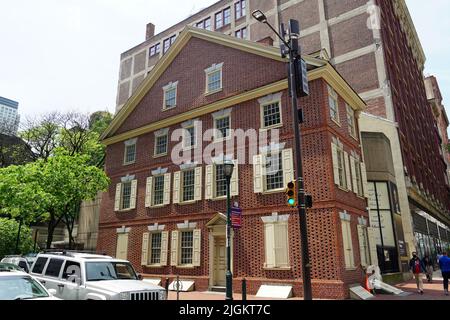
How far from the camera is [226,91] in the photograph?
21062 mm

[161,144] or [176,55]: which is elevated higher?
[176,55]

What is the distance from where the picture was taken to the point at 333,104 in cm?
→ 1861

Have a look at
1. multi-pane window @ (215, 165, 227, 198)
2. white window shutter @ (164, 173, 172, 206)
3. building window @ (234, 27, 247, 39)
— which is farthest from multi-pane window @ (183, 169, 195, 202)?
building window @ (234, 27, 247, 39)

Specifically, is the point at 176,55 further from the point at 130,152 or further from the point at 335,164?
the point at 335,164

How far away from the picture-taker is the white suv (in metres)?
8.59

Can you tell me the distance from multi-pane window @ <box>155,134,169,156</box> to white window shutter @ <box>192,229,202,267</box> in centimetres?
648

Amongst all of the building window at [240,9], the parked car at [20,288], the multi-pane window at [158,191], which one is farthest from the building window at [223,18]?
the parked car at [20,288]

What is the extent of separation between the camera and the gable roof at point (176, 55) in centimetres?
1851

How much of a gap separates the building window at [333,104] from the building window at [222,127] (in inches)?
227

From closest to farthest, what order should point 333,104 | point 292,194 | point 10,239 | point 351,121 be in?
point 292,194 → point 333,104 → point 351,121 → point 10,239

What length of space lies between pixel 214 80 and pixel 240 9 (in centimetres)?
2947

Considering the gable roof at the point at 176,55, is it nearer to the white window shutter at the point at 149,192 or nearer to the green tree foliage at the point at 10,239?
the white window shutter at the point at 149,192

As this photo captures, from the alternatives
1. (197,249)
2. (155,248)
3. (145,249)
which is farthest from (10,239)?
(197,249)
